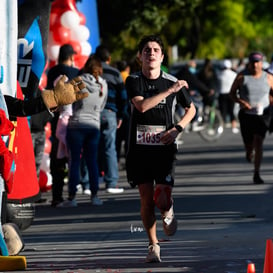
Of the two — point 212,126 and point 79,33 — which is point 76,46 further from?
point 212,126

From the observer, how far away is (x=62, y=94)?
9555 millimetres

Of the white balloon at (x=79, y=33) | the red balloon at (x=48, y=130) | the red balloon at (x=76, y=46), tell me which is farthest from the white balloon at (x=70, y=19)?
the red balloon at (x=48, y=130)

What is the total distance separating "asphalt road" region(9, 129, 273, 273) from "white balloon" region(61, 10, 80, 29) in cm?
265

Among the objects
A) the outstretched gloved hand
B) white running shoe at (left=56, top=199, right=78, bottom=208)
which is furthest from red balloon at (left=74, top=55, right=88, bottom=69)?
the outstretched gloved hand

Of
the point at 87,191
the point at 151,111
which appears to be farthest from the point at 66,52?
the point at 151,111

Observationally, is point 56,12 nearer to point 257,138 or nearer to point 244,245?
point 257,138

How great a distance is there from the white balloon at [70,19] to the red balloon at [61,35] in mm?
74

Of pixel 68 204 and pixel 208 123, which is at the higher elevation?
pixel 68 204

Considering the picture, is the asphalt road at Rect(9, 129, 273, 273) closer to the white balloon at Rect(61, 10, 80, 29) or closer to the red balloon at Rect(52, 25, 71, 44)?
the red balloon at Rect(52, 25, 71, 44)

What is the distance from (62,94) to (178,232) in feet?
9.61

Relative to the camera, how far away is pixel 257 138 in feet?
56.1

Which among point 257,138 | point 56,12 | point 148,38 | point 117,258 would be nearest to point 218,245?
point 117,258

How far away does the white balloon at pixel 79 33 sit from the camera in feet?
64.1

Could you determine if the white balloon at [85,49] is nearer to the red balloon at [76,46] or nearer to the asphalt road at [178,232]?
the red balloon at [76,46]
